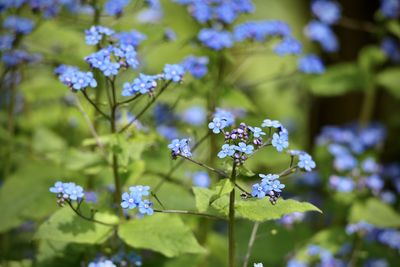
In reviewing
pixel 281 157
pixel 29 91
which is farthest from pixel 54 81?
pixel 281 157

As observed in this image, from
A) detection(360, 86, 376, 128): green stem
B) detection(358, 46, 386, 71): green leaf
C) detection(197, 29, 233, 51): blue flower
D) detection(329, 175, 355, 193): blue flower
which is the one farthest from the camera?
detection(360, 86, 376, 128): green stem

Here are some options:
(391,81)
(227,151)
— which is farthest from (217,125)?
(391,81)

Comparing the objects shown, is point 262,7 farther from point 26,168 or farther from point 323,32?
point 26,168

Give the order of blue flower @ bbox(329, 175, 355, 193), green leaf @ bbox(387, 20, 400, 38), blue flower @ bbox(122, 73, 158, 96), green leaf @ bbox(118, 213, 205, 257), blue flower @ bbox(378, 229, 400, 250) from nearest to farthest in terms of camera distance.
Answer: blue flower @ bbox(122, 73, 158, 96) → green leaf @ bbox(118, 213, 205, 257) → blue flower @ bbox(378, 229, 400, 250) → blue flower @ bbox(329, 175, 355, 193) → green leaf @ bbox(387, 20, 400, 38)

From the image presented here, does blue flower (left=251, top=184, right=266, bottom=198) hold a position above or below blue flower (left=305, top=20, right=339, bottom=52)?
below

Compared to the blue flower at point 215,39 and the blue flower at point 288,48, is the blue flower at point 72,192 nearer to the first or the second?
the blue flower at point 215,39

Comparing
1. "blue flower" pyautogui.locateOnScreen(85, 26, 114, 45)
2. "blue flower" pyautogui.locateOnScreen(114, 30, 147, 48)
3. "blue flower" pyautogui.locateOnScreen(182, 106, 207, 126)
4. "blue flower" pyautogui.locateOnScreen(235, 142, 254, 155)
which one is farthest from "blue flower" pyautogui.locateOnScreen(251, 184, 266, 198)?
"blue flower" pyautogui.locateOnScreen(182, 106, 207, 126)

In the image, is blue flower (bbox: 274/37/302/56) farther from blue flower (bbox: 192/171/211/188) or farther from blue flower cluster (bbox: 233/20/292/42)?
blue flower (bbox: 192/171/211/188)
